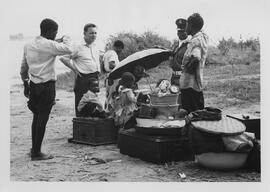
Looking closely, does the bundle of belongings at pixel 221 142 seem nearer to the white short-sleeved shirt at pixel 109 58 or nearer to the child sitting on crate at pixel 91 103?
the child sitting on crate at pixel 91 103

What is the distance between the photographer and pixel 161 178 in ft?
14.4

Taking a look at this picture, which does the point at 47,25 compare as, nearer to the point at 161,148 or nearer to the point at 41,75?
the point at 41,75

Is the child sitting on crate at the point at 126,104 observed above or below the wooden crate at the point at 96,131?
above

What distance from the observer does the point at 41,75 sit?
4.92 metres

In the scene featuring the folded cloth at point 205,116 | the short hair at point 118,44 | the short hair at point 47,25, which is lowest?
the folded cloth at point 205,116

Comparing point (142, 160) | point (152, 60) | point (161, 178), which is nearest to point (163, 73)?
point (152, 60)

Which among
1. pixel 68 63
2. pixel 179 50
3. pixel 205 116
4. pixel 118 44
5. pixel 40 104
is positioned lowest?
pixel 205 116

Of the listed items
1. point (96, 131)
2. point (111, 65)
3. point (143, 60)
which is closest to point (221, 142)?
point (96, 131)

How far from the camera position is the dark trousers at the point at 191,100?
510cm

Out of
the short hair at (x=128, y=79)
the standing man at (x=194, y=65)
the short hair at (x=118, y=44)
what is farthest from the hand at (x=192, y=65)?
the short hair at (x=118, y=44)

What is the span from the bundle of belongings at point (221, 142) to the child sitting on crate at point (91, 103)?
1.53 metres

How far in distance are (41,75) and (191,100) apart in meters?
1.77

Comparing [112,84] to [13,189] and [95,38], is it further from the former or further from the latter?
[13,189]

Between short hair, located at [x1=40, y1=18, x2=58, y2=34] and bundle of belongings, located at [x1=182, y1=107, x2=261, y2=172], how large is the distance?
187cm
